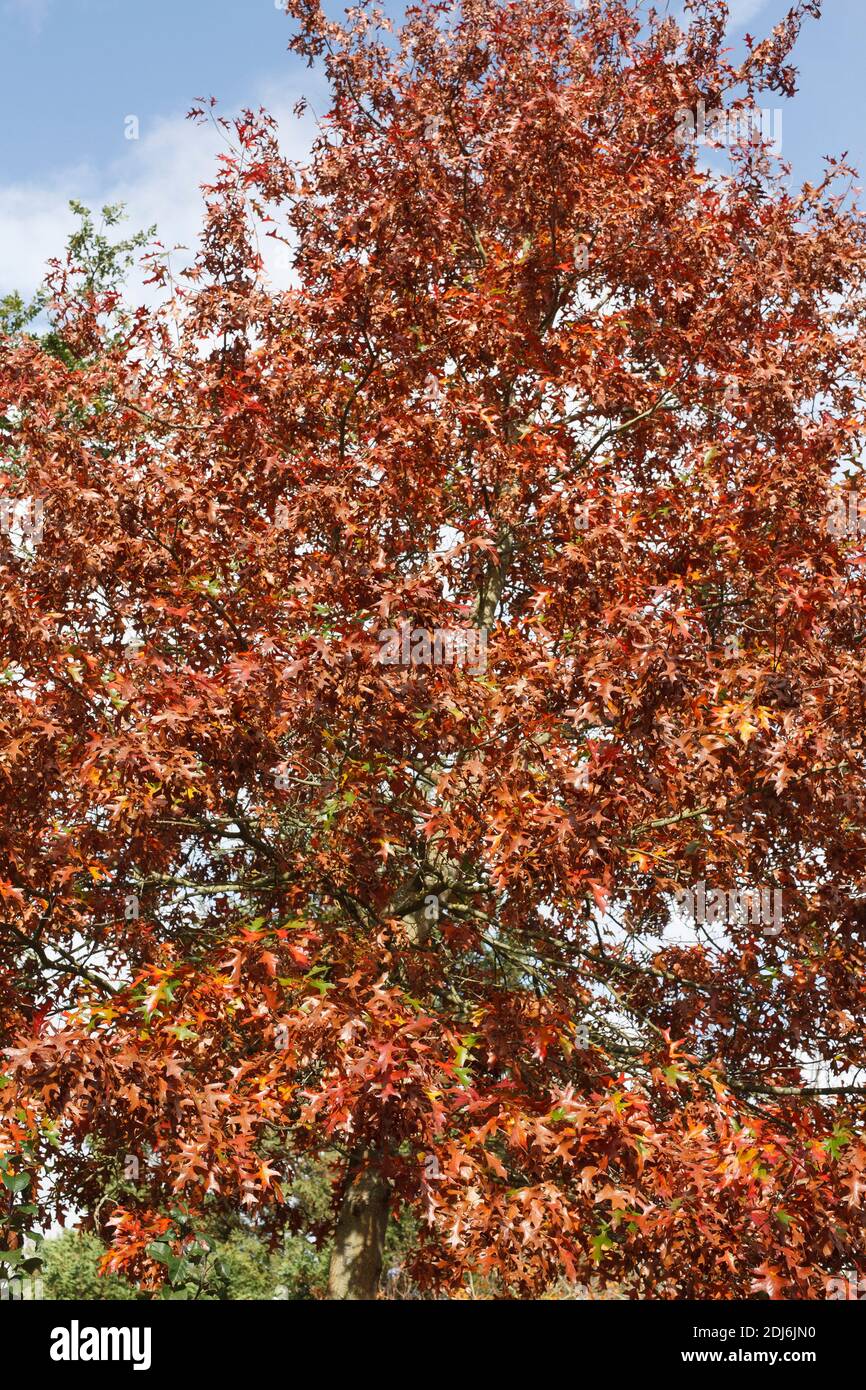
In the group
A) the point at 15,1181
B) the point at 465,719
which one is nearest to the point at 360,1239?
the point at 15,1181

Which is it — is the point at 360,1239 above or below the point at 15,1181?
below

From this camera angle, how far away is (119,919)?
641 cm

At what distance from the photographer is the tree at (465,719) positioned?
16.0ft

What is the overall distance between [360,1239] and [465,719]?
4234mm

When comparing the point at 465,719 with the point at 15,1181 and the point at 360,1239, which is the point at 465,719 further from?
the point at 360,1239

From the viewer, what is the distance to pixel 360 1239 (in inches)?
297

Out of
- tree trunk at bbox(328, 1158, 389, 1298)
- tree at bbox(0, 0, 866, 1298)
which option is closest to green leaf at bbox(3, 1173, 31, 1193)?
tree at bbox(0, 0, 866, 1298)

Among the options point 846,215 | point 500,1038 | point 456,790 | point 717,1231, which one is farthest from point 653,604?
point 846,215

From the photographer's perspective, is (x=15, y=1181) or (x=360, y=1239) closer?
(x=15, y=1181)

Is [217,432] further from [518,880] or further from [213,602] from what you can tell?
[518,880]

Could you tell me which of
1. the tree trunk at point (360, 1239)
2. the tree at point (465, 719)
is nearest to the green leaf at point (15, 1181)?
the tree at point (465, 719)

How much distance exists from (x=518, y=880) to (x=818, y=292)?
6.09 m

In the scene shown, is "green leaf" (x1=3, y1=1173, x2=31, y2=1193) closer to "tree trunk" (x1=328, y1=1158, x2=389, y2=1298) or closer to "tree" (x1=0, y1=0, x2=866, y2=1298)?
"tree" (x1=0, y1=0, x2=866, y2=1298)

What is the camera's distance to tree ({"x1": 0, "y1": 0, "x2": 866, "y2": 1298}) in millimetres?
4883
